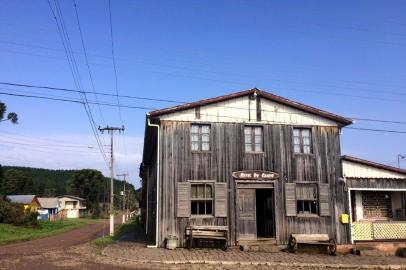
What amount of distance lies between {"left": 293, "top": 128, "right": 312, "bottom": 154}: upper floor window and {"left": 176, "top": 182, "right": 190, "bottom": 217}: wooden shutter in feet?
19.0

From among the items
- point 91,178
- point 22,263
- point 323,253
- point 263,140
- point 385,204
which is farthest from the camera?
point 91,178

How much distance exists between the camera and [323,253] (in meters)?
19.7

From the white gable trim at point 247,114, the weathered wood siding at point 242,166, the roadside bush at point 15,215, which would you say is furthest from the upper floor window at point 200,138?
the roadside bush at point 15,215

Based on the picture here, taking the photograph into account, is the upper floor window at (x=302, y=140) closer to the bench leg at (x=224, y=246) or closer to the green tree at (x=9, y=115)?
the bench leg at (x=224, y=246)

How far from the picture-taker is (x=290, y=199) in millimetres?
21000

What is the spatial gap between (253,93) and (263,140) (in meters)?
2.34

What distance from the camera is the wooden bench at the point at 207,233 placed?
1936 cm

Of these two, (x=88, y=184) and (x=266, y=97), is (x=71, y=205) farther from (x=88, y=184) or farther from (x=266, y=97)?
(x=266, y=97)

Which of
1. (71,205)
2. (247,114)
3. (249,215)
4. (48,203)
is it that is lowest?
(71,205)

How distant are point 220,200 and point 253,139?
3.41m

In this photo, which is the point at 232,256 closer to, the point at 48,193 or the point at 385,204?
the point at 385,204

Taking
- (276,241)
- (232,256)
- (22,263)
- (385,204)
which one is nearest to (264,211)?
(276,241)

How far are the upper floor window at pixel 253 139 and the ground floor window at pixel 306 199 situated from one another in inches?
106

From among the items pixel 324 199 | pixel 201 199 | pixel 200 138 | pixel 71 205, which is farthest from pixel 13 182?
pixel 324 199
